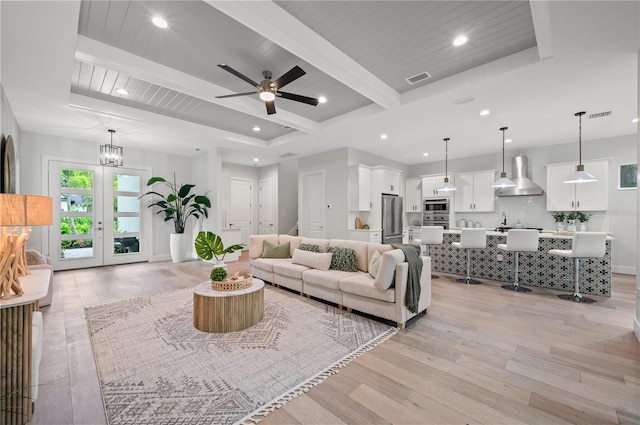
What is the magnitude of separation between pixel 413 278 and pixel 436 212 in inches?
206

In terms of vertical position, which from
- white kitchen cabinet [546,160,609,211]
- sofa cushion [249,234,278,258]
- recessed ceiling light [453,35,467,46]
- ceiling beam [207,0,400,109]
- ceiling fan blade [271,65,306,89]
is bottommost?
sofa cushion [249,234,278,258]

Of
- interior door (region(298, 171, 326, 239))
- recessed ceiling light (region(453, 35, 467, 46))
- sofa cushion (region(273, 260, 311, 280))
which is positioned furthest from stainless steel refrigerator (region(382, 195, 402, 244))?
recessed ceiling light (region(453, 35, 467, 46))

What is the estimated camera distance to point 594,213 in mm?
5723

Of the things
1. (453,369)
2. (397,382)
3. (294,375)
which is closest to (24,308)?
(294,375)

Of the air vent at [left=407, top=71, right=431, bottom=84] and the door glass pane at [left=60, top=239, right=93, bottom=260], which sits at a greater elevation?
the air vent at [left=407, top=71, right=431, bottom=84]

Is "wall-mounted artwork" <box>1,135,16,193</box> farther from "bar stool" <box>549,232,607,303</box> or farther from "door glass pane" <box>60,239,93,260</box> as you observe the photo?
"bar stool" <box>549,232,607,303</box>

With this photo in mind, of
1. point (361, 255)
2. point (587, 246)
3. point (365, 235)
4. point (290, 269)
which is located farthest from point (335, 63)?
point (587, 246)

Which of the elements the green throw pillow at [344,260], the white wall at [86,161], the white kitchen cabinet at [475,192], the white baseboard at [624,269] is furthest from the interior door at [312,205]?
the white baseboard at [624,269]

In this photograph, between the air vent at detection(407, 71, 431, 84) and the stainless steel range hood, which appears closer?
the air vent at detection(407, 71, 431, 84)

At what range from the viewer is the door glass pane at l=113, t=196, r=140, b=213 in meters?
6.54

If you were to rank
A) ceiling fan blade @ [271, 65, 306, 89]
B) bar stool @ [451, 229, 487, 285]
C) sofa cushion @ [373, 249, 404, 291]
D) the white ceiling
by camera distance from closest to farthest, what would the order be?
the white ceiling
ceiling fan blade @ [271, 65, 306, 89]
sofa cushion @ [373, 249, 404, 291]
bar stool @ [451, 229, 487, 285]

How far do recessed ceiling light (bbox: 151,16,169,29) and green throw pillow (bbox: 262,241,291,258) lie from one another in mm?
3393

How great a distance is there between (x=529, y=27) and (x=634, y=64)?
4.41 ft

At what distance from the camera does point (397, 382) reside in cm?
205
